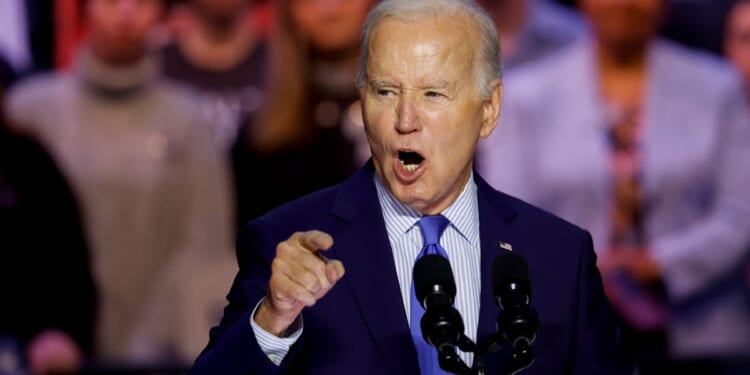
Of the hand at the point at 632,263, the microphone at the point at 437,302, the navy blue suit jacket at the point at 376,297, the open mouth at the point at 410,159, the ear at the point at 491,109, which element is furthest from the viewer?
the hand at the point at 632,263

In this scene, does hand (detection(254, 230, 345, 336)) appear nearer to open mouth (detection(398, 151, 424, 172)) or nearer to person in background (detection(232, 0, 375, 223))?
Answer: open mouth (detection(398, 151, 424, 172))

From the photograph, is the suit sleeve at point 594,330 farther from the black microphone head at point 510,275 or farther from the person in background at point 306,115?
the person in background at point 306,115

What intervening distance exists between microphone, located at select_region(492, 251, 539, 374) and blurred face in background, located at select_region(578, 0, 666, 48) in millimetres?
3174

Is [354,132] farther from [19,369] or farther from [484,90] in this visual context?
[484,90]

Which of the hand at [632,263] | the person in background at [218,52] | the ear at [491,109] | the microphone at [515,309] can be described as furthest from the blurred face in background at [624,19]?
the microphone at [515,309]

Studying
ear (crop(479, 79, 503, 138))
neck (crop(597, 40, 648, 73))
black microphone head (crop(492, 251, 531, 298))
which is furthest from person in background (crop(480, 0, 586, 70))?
black microphone head (crop(492, 251, 531, 298))

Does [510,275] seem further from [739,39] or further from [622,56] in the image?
[739,39]

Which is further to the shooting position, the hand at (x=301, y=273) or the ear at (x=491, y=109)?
the ear at (x=491, y=109)

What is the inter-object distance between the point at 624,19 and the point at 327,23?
4.04ft

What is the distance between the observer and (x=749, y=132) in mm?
4629

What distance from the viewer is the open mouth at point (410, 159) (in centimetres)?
194

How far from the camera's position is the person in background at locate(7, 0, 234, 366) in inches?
182

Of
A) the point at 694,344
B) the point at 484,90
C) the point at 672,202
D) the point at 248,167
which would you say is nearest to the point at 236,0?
the point at 248,167

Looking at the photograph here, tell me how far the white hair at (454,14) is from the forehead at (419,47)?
1 cm
